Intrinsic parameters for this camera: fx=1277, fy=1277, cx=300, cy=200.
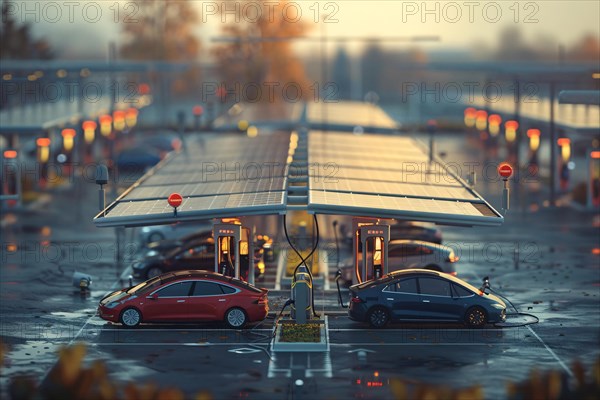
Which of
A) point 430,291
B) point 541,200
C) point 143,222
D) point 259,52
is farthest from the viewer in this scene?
point 259,52

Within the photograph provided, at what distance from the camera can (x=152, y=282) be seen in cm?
2864

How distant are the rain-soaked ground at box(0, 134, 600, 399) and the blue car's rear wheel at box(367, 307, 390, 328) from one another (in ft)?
0.70

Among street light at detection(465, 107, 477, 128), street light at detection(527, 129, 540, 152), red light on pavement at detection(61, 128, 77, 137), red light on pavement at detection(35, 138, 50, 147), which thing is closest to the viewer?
red light on pavement at detection(35, 138, 50, 147)

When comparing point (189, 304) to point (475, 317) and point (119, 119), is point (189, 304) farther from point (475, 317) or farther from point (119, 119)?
point (119, 119)

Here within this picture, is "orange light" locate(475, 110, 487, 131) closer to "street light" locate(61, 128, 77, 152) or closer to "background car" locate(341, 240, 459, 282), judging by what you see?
"street light" locate(61, 128, 77, 152)

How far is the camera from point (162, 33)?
363ft

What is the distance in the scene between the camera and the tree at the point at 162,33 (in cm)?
10933

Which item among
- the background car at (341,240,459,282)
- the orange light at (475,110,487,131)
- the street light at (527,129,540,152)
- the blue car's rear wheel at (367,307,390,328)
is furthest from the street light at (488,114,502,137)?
the blue car's rear wheel at (367,307,390,328)

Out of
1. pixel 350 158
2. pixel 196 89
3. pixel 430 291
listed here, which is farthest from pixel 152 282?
pixel 196 89

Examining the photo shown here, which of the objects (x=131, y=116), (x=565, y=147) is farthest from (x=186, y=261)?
(x=131, y=116)

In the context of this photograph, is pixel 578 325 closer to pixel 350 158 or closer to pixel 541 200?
pixel 350 158

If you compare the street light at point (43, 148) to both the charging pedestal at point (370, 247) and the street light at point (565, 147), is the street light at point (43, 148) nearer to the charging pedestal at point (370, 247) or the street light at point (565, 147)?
the street light at point (565, 147)

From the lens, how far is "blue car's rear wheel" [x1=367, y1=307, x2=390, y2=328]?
28.1m

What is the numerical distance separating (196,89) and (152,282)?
108m
